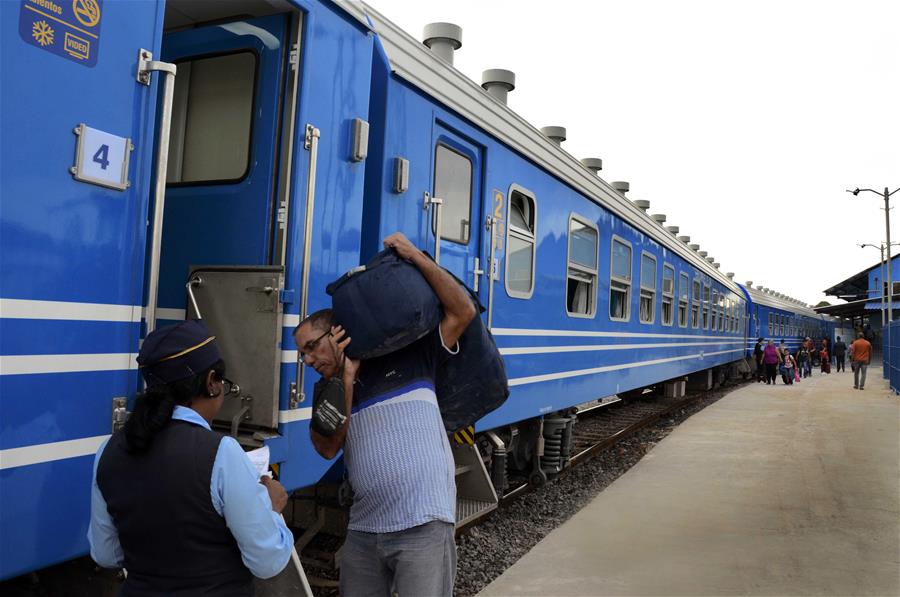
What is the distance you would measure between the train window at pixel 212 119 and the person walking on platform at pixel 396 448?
1700 mm

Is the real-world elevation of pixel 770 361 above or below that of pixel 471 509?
above

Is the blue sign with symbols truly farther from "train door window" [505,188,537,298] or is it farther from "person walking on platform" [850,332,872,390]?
"person walking on platform" [850,332,872,390]

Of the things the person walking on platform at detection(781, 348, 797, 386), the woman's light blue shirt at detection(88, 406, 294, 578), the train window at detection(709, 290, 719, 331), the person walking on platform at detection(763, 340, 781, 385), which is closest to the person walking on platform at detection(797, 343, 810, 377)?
the person walking on platform at detection(781, 348, 797, 386)

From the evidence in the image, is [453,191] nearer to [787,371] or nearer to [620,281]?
[620,281]

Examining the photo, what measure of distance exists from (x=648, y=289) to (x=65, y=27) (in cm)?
983

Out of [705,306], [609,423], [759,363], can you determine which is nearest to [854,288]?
[759,363]

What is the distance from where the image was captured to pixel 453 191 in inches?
211

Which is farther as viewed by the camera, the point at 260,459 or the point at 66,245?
the point at 66,245

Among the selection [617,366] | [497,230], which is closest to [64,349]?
[497,230]

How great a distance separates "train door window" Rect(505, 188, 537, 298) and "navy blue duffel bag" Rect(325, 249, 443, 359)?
3719mm

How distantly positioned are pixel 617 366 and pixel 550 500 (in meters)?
2.61

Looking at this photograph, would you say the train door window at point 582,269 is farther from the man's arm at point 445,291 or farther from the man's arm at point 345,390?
the man's arm at point 345,390

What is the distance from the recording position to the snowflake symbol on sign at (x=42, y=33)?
2.34 metres

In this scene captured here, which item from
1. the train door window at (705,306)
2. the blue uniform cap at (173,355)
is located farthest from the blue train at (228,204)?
the train door window at (705,306)
